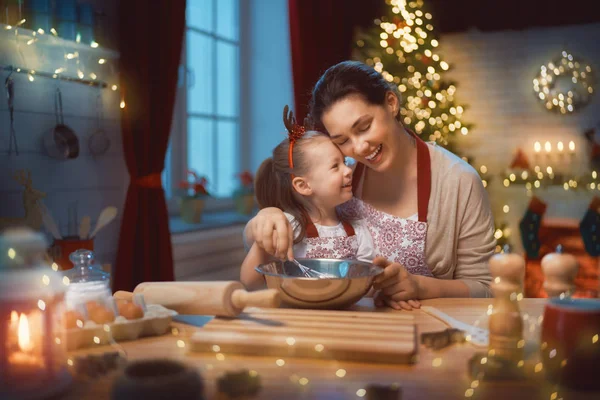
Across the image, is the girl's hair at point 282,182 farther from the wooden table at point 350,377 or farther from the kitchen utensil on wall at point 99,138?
the kitchen utensil on wall at point 99,138

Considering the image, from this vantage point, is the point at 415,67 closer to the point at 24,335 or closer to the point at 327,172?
the point at 327,172

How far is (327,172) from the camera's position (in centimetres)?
176

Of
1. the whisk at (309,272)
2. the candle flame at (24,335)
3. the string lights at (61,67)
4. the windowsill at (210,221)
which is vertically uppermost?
the string lights at (61,67)

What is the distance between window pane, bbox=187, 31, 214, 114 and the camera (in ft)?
12.4

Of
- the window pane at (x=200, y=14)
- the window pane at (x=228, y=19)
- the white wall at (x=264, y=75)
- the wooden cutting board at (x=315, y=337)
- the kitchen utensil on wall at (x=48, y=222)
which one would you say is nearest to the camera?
the wooden cutting board at (x=315, y=337)

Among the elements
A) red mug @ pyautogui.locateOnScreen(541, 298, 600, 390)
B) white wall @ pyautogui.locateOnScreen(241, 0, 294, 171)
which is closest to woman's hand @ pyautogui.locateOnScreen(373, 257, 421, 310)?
red mug @ pyautogui.locateOnScreen(541, 298, 600, 390)

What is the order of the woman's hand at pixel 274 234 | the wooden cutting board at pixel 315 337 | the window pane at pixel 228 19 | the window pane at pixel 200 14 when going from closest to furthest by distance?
the wooden cutting board at pixel 315 337 → the woman's hand at pixel 274 234 → the window pane at pixel 200 14 → the window pane at pixel 228 19

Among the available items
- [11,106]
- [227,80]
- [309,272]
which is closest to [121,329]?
[309,272]

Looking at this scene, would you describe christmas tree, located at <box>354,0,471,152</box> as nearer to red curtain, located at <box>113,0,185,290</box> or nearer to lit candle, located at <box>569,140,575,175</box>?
lit candle, located at <box>569,140,575,175</box>

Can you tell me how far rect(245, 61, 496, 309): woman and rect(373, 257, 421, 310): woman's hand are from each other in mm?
434

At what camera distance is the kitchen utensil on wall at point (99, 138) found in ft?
8.91

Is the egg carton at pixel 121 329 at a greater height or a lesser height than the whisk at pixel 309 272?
lesser

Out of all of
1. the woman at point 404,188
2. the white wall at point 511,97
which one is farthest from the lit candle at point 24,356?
the white wall at point 511,97

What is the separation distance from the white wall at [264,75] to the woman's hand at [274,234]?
3028 millimetres
